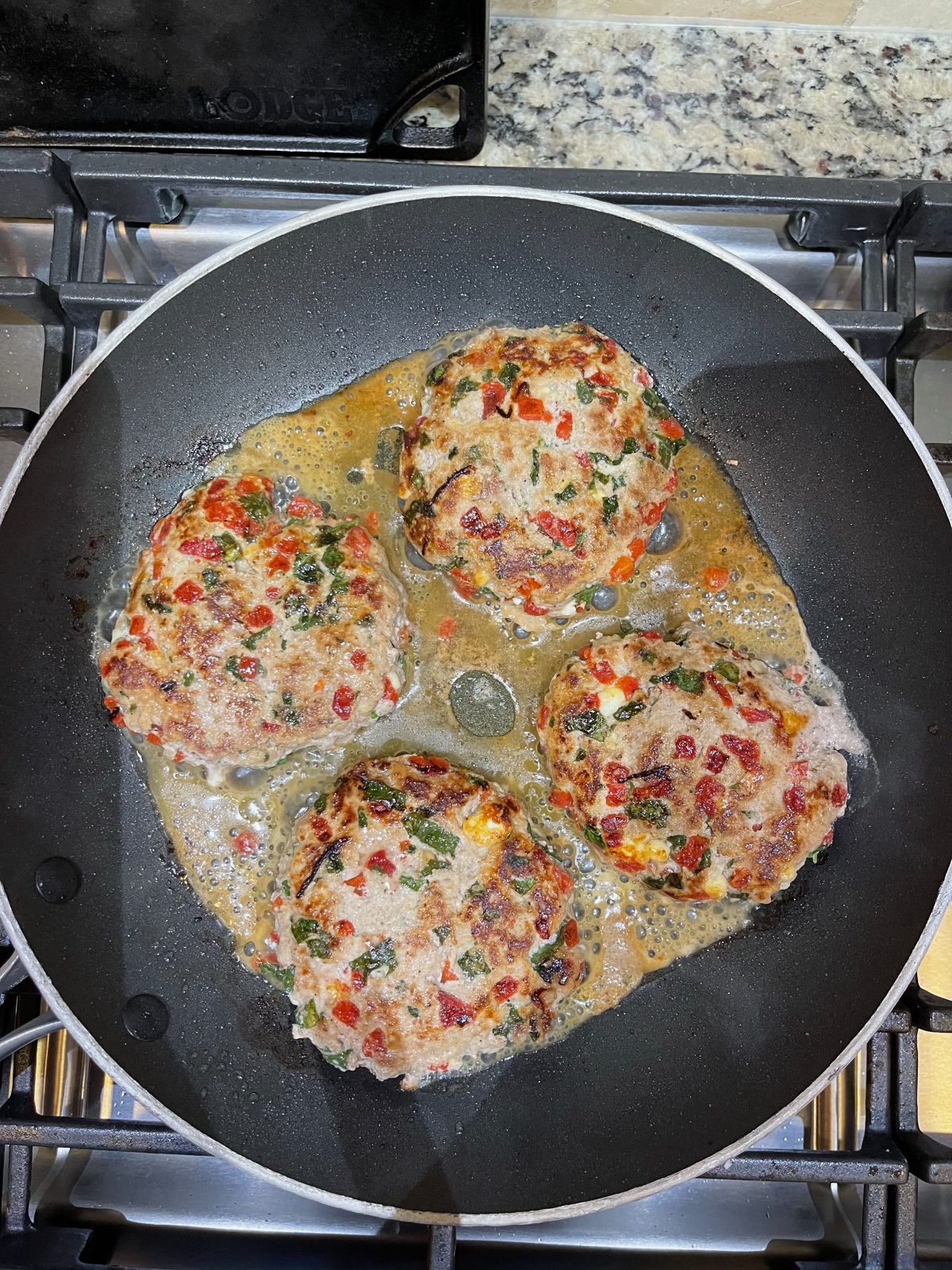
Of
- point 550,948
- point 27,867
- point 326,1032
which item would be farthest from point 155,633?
point 550,948

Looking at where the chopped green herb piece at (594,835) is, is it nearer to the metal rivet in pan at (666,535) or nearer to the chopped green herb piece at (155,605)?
the metal rivet in pan at (666,535)

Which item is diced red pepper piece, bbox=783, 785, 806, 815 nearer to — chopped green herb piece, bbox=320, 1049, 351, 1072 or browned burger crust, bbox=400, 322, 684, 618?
browned burger crust, bbox=400, 322, 684, 618

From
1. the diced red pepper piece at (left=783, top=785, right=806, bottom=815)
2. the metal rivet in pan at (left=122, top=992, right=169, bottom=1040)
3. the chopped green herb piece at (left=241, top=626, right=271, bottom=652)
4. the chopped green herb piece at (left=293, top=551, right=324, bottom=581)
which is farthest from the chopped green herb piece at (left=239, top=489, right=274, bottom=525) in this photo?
the diced red pepper piece at (left=783, top=785, right=806, bottom=815)

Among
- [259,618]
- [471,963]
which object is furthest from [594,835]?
[259,618]

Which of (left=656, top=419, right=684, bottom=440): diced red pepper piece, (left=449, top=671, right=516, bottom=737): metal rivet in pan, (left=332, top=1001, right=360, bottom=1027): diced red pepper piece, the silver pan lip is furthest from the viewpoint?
(left=449, top=671, right=516, bottom=737): metal rivet in pan

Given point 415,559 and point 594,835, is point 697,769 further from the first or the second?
point 415,559

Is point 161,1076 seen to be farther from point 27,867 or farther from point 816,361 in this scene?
point 816,361
